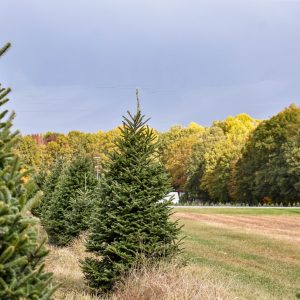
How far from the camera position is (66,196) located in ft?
57.4

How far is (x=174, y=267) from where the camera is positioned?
312 inches

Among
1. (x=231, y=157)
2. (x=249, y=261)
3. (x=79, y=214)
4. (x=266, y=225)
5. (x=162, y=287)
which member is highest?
(x=231, y=157)

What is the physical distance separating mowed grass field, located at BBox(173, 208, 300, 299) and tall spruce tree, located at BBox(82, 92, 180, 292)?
976mm

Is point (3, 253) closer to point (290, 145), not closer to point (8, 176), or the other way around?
point (8, 176)

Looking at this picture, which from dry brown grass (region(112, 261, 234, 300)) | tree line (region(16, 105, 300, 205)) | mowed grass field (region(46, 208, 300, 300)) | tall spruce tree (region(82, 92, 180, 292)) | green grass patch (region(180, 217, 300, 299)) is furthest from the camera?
tree line (region(16, 105, 300, 205))

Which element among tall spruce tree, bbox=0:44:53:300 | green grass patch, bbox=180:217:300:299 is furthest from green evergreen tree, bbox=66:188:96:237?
tall spruce tree, bbox=0:44:53:300

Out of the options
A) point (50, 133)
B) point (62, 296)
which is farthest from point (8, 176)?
point (50, 133)

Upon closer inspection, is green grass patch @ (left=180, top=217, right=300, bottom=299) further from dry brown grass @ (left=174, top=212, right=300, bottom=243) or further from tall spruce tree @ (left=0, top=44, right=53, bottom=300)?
tall spruce tree @ (left=0, top=44, right=53, bottom=300)

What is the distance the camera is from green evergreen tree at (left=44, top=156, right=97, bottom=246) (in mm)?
16312

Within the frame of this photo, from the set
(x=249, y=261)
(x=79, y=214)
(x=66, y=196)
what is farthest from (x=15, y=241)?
(x=66, y=196)

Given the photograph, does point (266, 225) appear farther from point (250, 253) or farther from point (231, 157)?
point (231, 157)

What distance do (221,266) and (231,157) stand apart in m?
50.8

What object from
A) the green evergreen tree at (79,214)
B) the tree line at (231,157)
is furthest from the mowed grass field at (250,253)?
the tree line at (231,157)

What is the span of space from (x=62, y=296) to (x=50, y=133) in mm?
104660
